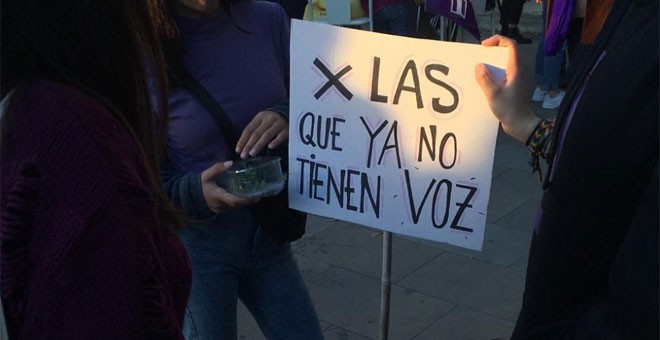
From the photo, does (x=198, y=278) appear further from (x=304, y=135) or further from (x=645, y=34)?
(x=645, y=34)

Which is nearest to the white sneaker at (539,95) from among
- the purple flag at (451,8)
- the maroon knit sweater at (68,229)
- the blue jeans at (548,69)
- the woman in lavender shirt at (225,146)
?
the blue jeans at (548,69)

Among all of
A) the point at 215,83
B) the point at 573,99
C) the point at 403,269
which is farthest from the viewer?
the point at 403,269

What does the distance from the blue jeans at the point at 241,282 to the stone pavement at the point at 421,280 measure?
1294 mm

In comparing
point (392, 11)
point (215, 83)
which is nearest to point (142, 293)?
point (215, 83)

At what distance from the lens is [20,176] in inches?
41.2

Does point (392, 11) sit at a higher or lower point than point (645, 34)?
lower

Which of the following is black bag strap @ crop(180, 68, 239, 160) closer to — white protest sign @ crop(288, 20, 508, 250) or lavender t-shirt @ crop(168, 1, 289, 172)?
A: lavender t-shirt @ crop(168, 1, 289, 172)

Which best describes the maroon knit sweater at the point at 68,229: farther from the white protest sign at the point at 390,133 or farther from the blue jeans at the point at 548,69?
the blue jeans at the point at 548,69

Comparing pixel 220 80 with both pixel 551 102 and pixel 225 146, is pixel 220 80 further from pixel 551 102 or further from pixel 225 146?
pixel 551 102

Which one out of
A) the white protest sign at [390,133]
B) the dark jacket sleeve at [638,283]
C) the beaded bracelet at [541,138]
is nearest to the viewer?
the dark jacket sleeve at [638,283]

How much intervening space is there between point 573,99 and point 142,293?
895 mm

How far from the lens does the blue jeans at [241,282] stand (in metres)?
2.29

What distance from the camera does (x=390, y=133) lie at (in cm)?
225

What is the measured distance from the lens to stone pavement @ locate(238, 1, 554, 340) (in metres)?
3.75
